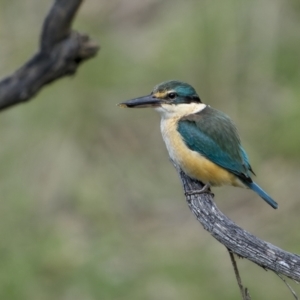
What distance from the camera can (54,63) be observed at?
177 inches

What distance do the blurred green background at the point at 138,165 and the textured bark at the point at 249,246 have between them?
259 cm

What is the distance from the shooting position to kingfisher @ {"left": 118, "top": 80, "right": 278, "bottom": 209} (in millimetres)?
3938

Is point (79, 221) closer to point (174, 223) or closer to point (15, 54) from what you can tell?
point (174, 223)

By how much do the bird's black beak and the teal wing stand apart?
0.16 meters

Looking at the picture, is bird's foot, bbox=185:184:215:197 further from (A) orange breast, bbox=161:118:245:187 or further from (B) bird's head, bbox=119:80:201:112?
(B) bird's head, bbox=119:80:201:112

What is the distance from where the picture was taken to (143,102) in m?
4.04

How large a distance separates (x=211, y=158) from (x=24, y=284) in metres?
2.40

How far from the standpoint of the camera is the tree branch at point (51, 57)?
4.42m

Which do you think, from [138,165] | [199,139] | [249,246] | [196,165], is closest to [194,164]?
[196,165]

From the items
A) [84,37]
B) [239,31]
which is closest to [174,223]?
[239,31]

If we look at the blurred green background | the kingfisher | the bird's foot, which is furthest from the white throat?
the blurred green background

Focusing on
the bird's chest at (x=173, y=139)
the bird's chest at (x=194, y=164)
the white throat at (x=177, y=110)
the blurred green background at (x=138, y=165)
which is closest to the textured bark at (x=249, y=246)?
the bird's chest at (x=194, y=164)

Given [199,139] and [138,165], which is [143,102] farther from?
[138,165]

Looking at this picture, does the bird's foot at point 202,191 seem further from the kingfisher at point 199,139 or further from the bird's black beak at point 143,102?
the bird's black beak at point 143,102
